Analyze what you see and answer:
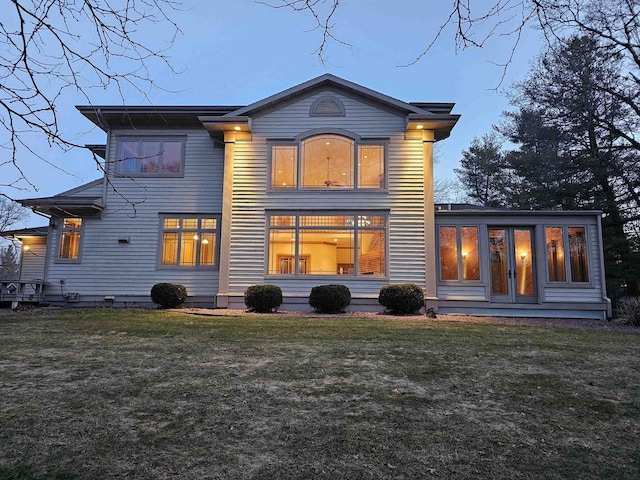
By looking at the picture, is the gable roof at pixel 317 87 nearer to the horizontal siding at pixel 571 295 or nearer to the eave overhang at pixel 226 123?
the eave overhang at pixel 226 123

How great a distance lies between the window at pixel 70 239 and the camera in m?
12.9

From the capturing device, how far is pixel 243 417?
3.34 metres

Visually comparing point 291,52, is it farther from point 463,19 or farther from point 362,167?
point 362,167

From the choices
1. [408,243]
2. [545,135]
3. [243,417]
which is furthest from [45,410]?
[545,135]

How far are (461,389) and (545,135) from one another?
1780cm

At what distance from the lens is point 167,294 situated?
38.5ft

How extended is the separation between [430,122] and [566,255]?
5.34 m

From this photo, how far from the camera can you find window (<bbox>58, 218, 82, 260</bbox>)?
12.9 metres

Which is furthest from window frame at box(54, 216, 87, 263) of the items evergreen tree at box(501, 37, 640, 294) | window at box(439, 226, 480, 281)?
evergreen tree at box(501, 37, 640, 294)

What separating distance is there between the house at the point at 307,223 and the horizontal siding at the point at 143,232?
0.10 ft

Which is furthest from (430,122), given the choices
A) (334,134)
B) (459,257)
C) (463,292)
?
(463,292)

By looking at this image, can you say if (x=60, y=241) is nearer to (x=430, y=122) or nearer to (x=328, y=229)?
(x=328, y=229)

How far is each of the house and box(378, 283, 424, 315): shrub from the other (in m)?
0.67

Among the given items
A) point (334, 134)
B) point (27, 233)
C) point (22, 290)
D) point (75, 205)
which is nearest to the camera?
point (75, 205)
